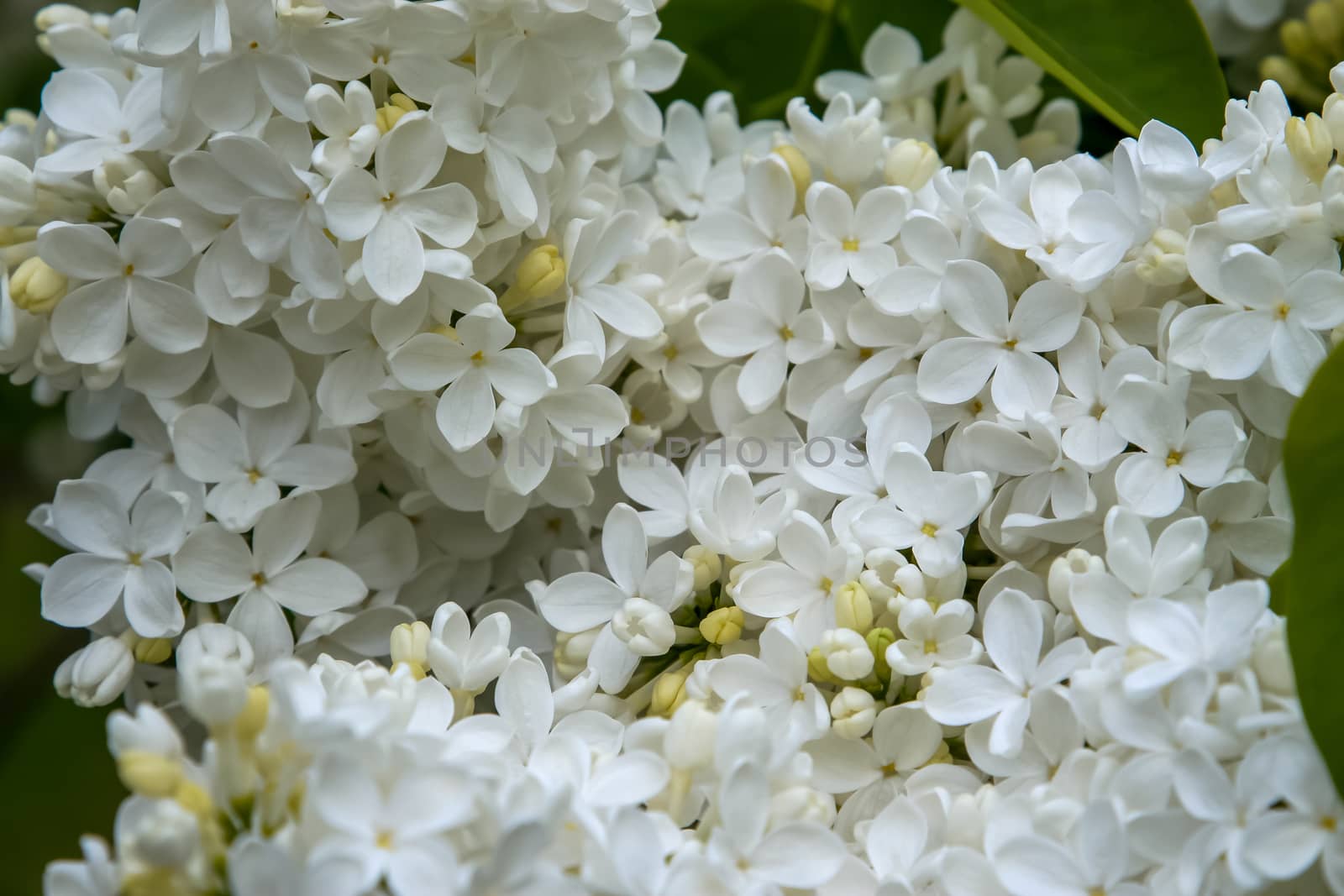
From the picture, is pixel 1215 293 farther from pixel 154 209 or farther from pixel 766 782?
pixel 154 209

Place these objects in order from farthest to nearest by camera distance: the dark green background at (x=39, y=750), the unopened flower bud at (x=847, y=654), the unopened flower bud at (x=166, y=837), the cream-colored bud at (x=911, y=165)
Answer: the dark green background at (x=39, y=750)
the cream-colored bud at (x=911, y=165)
the unopened flower bud at (x=847, y=654)
the unopened flower bud at (x=166, y=837)

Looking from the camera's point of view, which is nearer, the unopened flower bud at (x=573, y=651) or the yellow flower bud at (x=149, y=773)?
the yellow flower bud at (x=149, y=773)

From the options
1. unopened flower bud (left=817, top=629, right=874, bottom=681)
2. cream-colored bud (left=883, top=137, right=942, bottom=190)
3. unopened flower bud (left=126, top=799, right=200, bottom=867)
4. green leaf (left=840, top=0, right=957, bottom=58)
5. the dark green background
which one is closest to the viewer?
unopened flower bud (left=126, top=799, right=200, bottom=867)

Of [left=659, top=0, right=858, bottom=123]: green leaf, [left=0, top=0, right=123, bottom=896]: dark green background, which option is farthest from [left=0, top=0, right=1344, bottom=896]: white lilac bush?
[left=0, top=0, right=123, bottom=896]: dark green background

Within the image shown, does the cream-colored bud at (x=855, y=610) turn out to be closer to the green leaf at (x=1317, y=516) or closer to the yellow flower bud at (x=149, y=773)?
the green leaf at (x=1317, y=516)

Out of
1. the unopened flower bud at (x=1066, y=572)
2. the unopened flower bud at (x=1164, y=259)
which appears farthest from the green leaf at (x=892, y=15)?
the unopened flower bud at (x=1066, y=572)

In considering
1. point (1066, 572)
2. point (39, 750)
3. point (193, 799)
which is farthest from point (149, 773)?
point (39, 750)

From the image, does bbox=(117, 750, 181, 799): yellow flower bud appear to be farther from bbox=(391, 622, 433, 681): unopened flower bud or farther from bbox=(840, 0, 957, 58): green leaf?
bbox=(840, 0, 957, 58): green leaf
